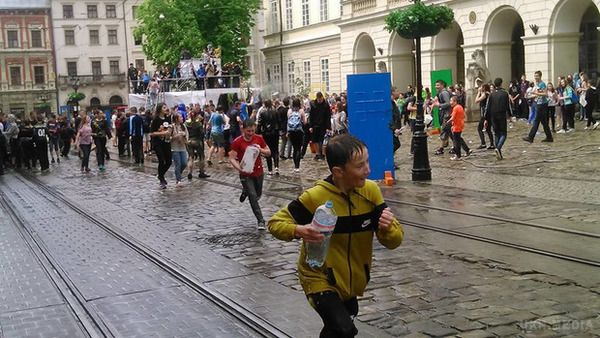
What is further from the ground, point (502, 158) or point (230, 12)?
point (230, 12)

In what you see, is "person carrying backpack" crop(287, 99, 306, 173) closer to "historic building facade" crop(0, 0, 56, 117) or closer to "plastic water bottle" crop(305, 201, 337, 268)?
"plastic water bottle" crop(305, 201, 337, 268)

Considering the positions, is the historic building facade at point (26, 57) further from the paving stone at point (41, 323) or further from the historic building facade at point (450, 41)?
the paving stone at point (41, 323)

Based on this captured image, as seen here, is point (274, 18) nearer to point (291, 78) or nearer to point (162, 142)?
point (291, 78)

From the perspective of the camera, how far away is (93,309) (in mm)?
6789

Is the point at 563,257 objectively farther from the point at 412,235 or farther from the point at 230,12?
the point at 230,12

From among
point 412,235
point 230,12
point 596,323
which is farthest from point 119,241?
point 230,12

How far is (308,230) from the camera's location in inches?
152

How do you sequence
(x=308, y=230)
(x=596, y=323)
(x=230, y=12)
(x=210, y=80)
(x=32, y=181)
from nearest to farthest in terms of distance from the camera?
(x=308, y=230)
(x=596, y=323)
(x=32, y=181)
(x=210, y=80)
(x=230, y=12)

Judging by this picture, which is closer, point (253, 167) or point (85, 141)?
point (253, 167)

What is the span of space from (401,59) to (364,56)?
414 cm

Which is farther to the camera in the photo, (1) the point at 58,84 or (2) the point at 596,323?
(1) the point at 58,84

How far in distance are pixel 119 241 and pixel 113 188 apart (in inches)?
278

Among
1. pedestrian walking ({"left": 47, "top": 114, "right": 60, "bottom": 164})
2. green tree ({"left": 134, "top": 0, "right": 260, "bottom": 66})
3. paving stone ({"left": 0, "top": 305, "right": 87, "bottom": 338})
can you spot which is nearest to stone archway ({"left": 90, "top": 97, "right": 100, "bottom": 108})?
green tree ({"left": 134, "top": 0, "right": 260, "bottom": 66})

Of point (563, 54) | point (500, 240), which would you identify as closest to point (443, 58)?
point (563, 54)
